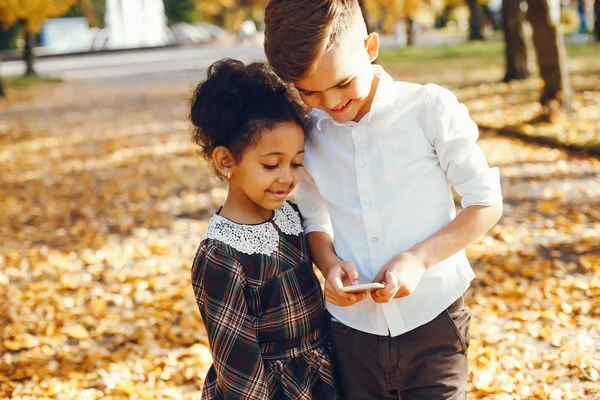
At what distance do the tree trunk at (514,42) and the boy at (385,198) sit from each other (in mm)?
12098

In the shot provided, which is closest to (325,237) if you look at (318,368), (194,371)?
(318,368)

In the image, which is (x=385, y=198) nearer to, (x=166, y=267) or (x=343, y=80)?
Result: (x=343, y=80)

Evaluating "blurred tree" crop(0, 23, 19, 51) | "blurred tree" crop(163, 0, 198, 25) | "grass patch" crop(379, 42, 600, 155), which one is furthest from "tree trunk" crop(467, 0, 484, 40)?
"blurred tree" crop(163, 0, 198, 25)

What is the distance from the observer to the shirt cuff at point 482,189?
2082 millimetres

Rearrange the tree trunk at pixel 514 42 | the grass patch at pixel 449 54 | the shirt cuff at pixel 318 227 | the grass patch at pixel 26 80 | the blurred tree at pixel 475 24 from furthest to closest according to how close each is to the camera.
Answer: the blurred tree at pixel 475 24 < the grass patch at pixel 26 80 < the grass patch at pixel 449 54 < the tree trunk at pixel 514 42 < the shirt cuff at pixel 318 227

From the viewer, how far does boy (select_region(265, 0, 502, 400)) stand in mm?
2045

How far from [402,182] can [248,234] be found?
19.2 inches

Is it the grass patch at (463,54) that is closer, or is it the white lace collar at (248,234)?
the white lace collar at (248,234)

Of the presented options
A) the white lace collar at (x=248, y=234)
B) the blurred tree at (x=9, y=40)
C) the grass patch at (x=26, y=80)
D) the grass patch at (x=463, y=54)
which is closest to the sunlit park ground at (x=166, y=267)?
the white lace collar at (x=248, y=234)

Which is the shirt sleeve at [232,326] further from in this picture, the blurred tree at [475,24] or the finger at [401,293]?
the blurred tree at [475,24]

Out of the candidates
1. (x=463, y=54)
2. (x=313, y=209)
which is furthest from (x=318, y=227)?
(x=463, y=54)

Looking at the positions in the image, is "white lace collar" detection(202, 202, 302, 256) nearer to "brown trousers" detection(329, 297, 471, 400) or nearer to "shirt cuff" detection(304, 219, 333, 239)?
"shirt cuff" detection(304, 219, 333, 239)

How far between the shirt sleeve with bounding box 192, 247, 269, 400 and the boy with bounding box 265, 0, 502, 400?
0.88 ft

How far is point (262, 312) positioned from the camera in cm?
222
